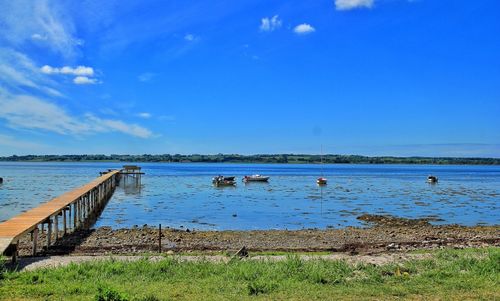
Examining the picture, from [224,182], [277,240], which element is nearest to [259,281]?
[277,240]

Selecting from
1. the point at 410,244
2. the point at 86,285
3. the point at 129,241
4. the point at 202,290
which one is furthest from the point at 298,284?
the point at 129,241

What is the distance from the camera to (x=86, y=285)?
8930 millimetres

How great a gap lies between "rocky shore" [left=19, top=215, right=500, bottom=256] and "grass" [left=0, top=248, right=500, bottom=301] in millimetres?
4781

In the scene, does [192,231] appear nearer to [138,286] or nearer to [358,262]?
[358,262]

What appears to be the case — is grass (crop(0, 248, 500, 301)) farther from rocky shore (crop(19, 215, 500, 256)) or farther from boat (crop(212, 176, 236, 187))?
boat (crop(212, 176, 236, 187))

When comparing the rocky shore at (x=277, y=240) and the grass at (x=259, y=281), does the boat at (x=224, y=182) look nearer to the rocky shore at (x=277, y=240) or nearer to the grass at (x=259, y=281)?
the rocky shore at (x=277, y=240)

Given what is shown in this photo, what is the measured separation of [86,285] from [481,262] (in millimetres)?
8419

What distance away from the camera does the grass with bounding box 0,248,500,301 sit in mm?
8414

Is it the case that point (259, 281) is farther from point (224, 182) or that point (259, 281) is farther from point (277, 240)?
point (224, 182)

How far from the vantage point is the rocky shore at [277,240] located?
17234 mm

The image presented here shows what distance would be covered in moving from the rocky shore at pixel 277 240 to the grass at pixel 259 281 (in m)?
4.78

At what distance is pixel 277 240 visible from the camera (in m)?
20.4

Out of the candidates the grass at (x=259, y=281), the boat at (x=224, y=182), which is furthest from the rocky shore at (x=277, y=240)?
the boat at (x=224, y=182)

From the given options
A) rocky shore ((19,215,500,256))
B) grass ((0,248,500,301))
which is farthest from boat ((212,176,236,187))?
grass ((0,248,500,301))
